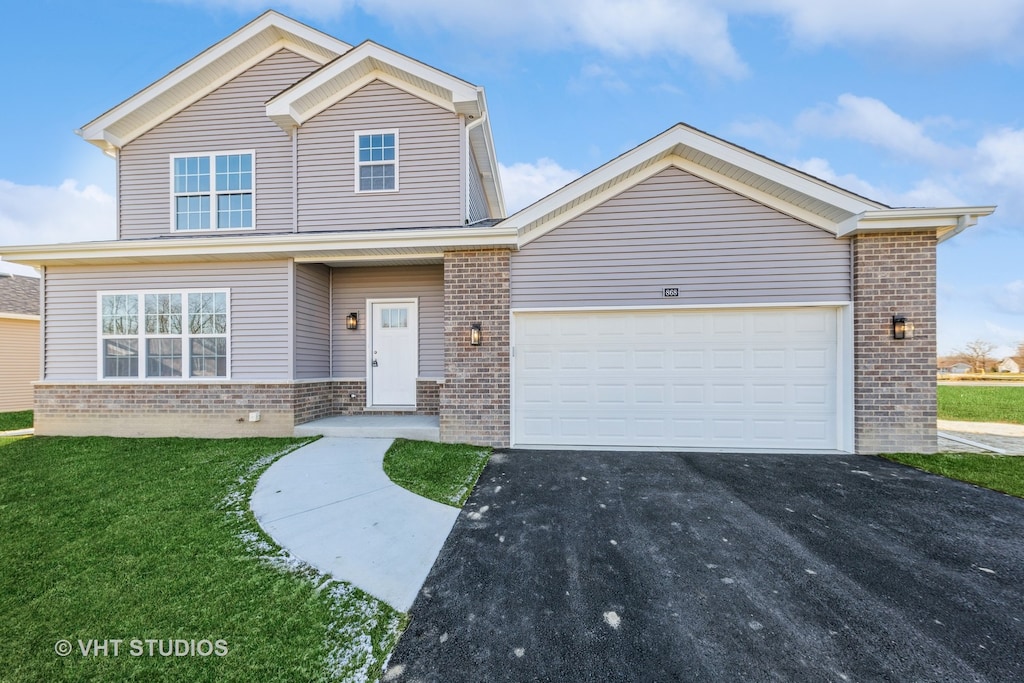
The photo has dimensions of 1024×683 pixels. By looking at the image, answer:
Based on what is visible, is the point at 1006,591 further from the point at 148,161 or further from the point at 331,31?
the point at 148,161

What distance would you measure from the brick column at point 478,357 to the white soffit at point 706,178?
33.0 inches

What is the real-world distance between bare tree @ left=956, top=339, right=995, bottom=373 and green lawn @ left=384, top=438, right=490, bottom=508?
183ft

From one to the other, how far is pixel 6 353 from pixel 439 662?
1684 cm

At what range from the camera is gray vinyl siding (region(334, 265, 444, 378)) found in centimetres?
823

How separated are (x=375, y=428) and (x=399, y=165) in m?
4.96

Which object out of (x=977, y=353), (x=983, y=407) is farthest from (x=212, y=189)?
(x=977, y=353)

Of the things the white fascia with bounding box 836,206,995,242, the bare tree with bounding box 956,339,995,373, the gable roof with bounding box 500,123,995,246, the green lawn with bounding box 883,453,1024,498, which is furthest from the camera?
the bare tree with bounding box 956,339,995,373

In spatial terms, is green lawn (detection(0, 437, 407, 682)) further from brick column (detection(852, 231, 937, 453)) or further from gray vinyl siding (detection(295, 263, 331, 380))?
brick column (detection(852, 231, 937, 453))

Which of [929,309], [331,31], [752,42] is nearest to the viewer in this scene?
[929,309]

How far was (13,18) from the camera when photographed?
35.8ft

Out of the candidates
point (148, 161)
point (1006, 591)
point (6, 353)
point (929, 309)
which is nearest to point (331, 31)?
point (148, 161)

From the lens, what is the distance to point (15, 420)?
10070mm

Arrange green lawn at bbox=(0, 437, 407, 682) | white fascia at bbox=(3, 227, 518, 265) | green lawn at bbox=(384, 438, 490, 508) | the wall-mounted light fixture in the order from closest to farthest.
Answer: green lawn at bbox=(0, 437, 407, 682), green lawn at bbox=(384, 438, 490, 508), the wall-mounted light fixture, white fascia at bbox=(3, 227, 518, 265)

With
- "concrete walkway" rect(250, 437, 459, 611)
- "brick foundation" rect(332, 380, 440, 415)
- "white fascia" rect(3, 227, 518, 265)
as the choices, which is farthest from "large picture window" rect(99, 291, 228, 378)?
"concrete walkway" rect(250, 437, 459, 611)
